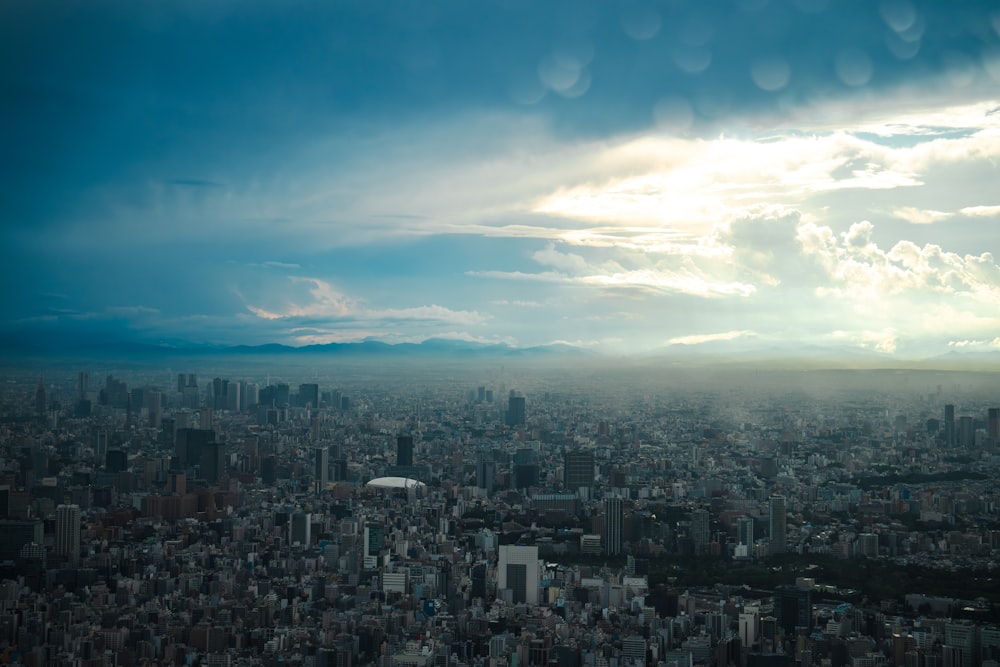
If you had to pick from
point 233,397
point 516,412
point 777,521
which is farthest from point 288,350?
point 777,521

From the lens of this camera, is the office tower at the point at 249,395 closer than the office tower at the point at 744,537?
No

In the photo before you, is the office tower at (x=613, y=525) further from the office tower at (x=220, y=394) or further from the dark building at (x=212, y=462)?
the office tower at (x=220, y=394)

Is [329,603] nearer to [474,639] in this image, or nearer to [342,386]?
[474,639]

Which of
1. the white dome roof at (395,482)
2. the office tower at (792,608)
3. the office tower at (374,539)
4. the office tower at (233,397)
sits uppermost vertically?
the office tower at (233,397)

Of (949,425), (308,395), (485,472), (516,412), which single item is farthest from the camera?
(516,412)

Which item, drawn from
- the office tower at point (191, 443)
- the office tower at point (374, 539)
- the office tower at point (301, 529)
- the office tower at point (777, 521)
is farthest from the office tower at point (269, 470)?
the office tower at point (777, 521)

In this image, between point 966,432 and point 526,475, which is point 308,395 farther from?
point 966,432

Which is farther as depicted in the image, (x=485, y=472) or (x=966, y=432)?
(x=485, y=472)
